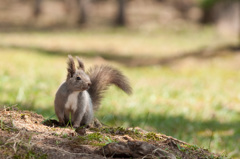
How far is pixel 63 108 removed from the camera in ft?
13.9

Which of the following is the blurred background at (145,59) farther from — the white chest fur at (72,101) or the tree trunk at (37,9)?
the white chest fur at (72,101)

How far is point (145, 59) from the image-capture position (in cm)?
1673

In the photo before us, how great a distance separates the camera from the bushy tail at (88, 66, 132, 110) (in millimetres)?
4656

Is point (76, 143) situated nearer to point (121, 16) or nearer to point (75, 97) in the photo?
point (75, 97)

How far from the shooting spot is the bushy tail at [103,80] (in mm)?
4656

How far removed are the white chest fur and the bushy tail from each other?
64cm

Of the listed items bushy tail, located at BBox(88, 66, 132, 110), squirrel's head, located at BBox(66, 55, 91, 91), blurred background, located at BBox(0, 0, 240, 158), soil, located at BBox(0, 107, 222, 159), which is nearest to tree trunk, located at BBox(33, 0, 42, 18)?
blurred background, located at BBox(0, 0, 240, 158)

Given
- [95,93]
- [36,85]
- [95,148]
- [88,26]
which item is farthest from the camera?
[88,26]

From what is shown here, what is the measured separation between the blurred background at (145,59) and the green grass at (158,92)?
2 centimetres

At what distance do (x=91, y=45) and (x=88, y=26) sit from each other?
8731mm

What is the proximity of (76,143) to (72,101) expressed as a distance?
34.1 inches

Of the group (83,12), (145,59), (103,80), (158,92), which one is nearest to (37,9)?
(83,12)

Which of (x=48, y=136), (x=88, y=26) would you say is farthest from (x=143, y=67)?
(x=88, y=26)

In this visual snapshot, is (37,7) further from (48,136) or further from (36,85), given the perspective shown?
(48,136)
